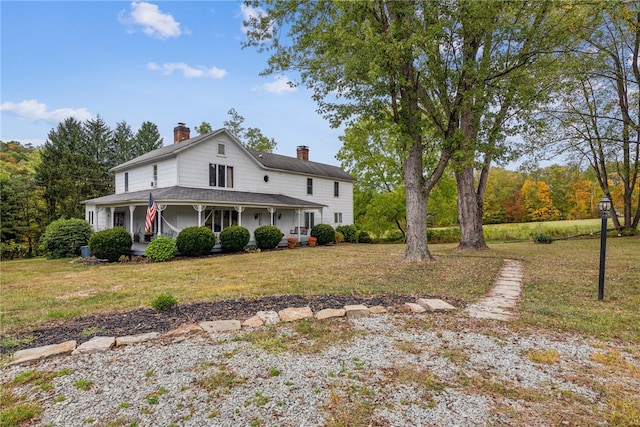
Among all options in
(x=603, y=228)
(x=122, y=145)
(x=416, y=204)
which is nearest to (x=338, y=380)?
(x=603, y=228)

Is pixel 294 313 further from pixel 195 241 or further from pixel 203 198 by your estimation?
pixel 203 198

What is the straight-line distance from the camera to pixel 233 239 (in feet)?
52.2

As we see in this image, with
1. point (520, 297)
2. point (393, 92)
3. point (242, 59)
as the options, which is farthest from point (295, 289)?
point (242, 59)

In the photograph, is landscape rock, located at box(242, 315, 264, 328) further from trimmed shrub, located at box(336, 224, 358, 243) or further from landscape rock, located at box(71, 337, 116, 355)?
trimmed shrub, located at box(336, 224, 358, 243)

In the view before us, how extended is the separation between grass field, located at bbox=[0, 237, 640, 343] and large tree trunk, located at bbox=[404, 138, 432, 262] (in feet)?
2.01

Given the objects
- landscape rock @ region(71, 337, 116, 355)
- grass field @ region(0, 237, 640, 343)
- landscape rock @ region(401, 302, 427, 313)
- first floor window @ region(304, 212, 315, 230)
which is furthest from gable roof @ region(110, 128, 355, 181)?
landscape rock @ region(401, 302, 427, 313)

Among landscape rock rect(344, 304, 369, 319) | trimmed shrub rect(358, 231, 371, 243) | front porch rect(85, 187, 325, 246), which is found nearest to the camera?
landscape rock rect(344, 304, 369, 319)

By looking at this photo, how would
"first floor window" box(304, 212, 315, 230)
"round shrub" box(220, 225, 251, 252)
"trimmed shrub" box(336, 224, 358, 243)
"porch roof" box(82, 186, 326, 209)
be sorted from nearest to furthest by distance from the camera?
"porch roof" box(82, 186, 326, 209) < "round shrub" box(220, 225, 251, 252) < "first floor window" box(304, 212, 315, 230) < "trimmed shrub" box(336, 224, 358, 243)

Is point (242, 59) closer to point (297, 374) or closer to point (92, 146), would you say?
point (297, 374)

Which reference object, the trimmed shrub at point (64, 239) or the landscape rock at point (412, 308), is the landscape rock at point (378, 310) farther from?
the trimmed shrub at point (64, 239)

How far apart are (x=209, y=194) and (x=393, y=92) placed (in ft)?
35.5

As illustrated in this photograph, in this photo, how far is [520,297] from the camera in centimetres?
625

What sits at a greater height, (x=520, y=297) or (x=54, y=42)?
(x=54, y=42)

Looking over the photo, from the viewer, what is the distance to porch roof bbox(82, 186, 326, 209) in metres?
14.8
